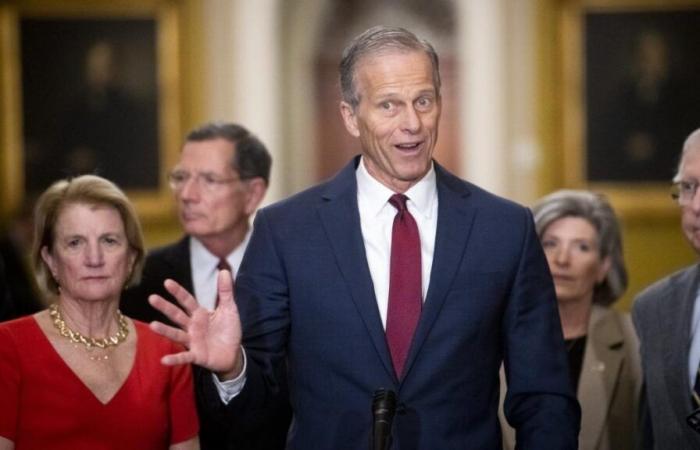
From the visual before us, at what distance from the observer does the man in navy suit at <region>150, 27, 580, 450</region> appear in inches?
Result: 103

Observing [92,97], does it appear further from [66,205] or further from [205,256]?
[66,205]

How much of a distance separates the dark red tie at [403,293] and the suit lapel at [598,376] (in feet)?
4.52

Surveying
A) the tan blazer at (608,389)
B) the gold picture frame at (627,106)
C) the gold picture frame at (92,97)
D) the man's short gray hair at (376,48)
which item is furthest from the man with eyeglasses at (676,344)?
the gold picture frame at (92,97)

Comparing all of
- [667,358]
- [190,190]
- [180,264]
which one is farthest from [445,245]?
[190,190]

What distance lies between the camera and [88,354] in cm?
310

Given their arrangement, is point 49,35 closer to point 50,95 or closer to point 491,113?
point 50,95

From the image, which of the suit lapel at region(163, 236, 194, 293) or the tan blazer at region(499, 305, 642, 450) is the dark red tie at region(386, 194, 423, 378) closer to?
the tan blazer at region(499, 305, 642, 450)

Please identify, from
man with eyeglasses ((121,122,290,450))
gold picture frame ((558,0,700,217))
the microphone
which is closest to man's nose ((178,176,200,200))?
man with eyeglasses ((121,122,290,450))

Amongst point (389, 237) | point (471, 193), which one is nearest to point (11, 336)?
point (389, 237)

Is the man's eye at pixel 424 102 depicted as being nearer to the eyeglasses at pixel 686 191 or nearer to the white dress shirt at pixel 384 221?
the white dress shirt at pixel 384 221

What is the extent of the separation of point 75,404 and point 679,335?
5.44 ft

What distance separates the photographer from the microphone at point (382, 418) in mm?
2213

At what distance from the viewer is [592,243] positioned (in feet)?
13.8

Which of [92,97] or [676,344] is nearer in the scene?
[676,344]
